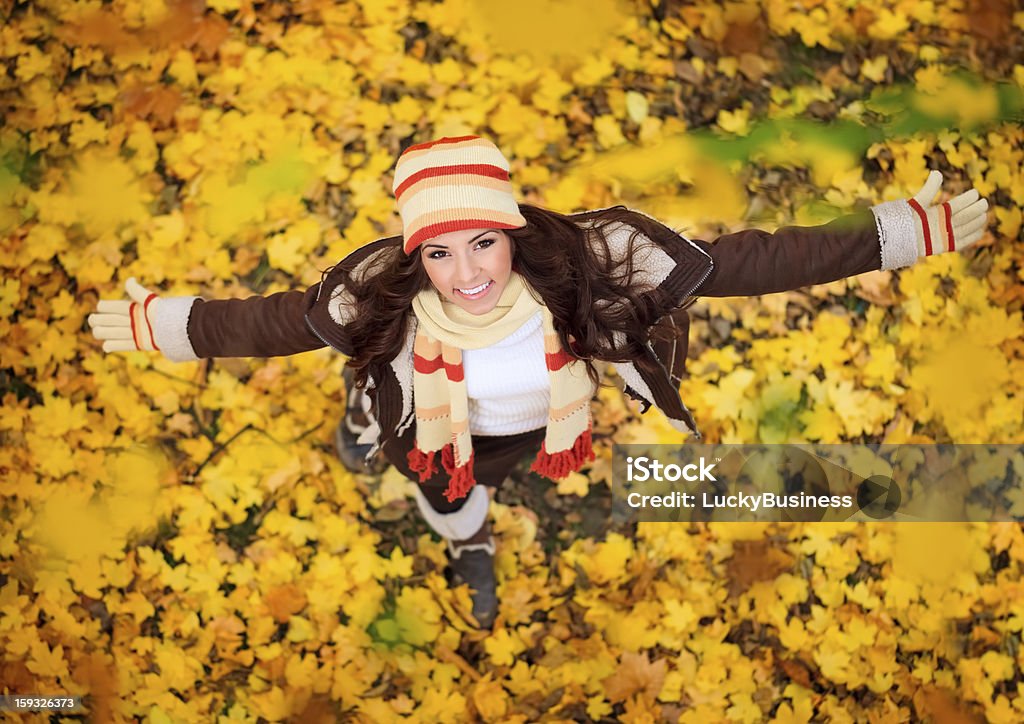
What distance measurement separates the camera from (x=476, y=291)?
79.5 inches

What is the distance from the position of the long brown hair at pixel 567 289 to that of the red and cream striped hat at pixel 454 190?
0.30ft

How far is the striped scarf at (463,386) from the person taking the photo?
6.88 feet

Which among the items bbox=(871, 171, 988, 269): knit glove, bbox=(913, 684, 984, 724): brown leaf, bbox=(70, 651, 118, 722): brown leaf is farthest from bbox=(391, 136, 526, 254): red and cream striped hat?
bbox=(913, 684, 984, 724): brown leaf

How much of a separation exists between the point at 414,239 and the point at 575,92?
6.26 feet

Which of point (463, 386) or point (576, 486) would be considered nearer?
point (463, 386)

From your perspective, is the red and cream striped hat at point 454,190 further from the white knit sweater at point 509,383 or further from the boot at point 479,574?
the boot at point 479,574

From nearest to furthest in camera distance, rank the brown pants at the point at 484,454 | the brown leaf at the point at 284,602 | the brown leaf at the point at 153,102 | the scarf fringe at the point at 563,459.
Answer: the scarf fringe at the point at 563,459, the brown pants at the point at 484,454, the brown leaf at the point at 284,602, the brown leaf at the point at 153,102

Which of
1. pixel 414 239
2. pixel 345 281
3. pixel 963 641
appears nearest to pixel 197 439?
pixel 345 281

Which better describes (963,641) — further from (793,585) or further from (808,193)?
(808,193)

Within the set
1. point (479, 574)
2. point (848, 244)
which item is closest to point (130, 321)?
point (479, 574)

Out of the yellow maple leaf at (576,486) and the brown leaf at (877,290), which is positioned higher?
the brown leaf at (877,290)

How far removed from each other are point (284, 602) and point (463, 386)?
1341 mm

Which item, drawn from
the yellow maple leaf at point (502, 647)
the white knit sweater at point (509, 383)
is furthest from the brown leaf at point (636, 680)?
the white knit sweater at point (509, 383)

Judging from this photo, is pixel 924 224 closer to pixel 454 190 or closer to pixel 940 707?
pixel 454 190
